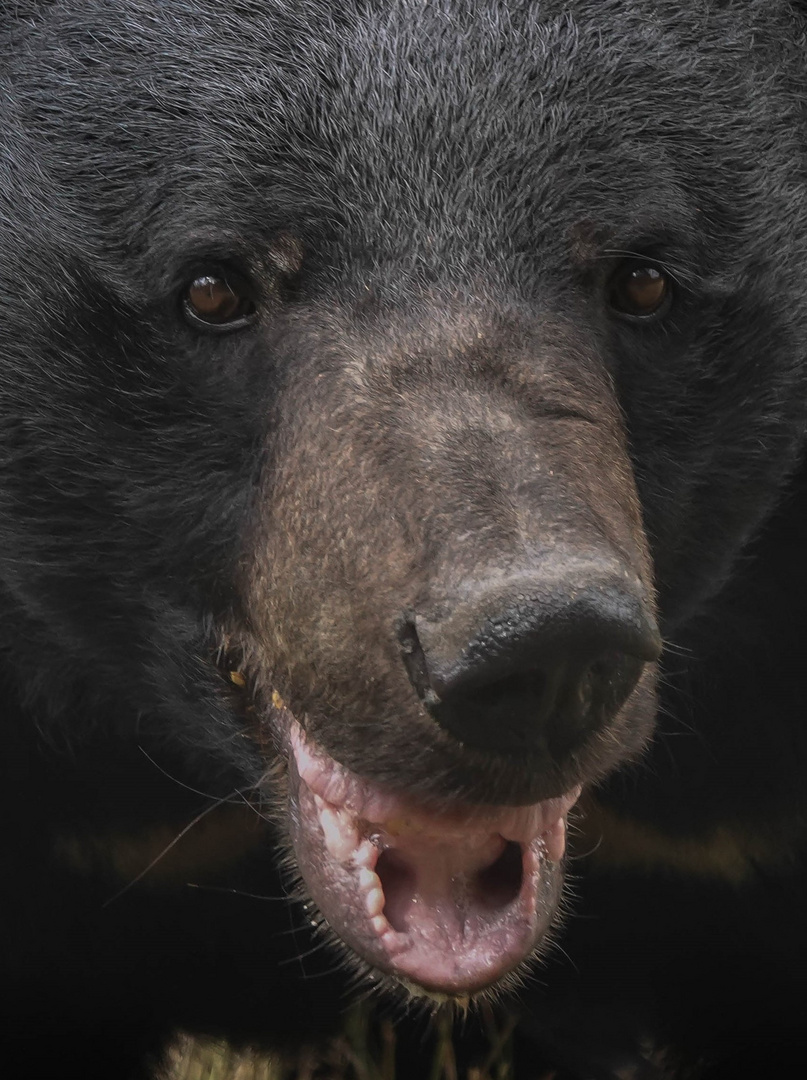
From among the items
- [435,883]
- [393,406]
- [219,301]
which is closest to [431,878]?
[435,883]

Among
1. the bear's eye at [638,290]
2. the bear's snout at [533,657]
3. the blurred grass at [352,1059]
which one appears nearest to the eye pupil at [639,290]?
the bear's eye at [638,290]

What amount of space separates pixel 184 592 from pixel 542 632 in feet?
3.43

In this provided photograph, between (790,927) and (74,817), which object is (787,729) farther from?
(74,817)

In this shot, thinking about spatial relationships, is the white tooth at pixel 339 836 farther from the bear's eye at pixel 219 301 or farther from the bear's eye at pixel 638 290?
the bear's eye at pixel 638 290

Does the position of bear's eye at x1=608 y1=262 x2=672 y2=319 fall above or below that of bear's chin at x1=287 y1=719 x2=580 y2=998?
above

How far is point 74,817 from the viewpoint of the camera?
3.88 m

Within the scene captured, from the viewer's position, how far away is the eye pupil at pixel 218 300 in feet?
9.48

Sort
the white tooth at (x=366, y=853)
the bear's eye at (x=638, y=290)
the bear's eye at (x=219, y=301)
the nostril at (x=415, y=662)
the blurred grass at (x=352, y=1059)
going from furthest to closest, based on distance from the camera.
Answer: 1. the blurred grass at (x=352, y=1059)
2. the bear's eye at (x=638, y=290)
3. the bear's eye at (x=219, y=301)
4. the white tooth at (x=366, y=853)
5. the nostril at (x=415, y=662)

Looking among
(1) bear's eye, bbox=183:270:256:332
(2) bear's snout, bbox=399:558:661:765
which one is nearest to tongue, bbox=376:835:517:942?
(2) bear's snout, bbox=399:558:661:765

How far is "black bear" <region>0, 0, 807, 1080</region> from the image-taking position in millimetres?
2502

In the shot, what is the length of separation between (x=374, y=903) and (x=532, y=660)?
0.61 metres

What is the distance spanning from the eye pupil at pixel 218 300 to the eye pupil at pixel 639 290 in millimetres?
626

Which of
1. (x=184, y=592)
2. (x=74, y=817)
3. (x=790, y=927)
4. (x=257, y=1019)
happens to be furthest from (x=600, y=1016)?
(x=184, y=592)

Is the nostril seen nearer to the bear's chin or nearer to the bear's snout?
the bear's snout
